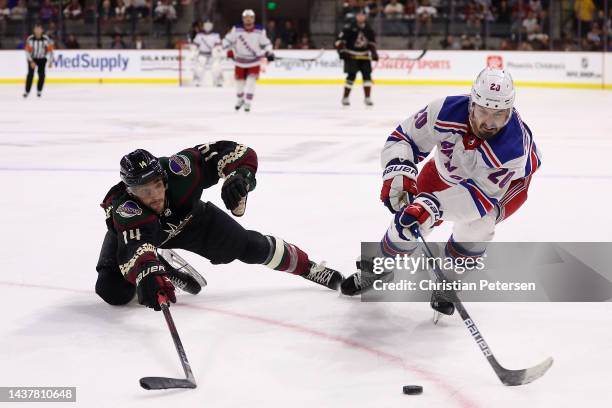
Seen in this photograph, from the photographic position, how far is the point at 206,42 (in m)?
18.9

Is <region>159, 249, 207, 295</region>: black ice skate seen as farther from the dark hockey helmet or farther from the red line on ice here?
the dark hockey helmet

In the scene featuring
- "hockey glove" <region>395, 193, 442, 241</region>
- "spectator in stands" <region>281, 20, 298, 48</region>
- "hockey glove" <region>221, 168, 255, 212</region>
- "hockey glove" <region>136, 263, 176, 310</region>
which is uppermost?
"spectator in stands" <region>281, 20, 298, 48</region>

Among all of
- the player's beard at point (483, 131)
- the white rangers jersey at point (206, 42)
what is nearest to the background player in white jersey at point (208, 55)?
the white rangers jersey at point (206, 42)

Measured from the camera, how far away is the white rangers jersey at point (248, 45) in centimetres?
1369

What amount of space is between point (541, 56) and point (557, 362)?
16.0 m

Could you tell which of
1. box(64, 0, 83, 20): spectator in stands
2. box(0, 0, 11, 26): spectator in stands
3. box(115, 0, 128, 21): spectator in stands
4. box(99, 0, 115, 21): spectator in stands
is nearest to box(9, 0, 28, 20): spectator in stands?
box(0, 0, 11, 26): spectator in stands

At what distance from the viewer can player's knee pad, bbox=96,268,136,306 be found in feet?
11.3

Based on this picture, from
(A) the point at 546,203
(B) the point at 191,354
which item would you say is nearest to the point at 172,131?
(A) the point at 546,203

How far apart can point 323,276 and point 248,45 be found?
34.1 feet

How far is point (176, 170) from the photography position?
328 centimetres

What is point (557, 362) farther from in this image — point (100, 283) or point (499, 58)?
point (499, 58)

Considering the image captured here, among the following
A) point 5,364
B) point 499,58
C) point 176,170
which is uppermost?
point 499,58

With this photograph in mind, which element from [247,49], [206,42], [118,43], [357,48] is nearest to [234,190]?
[247,49]

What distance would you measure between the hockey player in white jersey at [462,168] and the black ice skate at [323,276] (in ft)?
0.24
